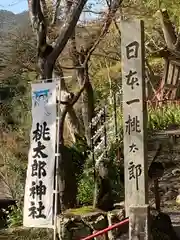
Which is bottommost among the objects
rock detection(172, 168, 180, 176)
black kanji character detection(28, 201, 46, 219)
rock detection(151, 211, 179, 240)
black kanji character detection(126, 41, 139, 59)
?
rock detection(151, 211, 179, 240)

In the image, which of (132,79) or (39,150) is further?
(39,150)

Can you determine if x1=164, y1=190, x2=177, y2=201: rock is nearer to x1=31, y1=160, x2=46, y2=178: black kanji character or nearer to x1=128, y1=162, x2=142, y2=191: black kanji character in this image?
x1=31, y1=160, x2=46, y2=178: black kanji character

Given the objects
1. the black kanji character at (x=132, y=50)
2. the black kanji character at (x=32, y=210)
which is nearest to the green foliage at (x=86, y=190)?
the black kanji character at (x=32, y=210)

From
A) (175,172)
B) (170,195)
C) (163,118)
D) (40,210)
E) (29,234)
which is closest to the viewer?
(40,210)

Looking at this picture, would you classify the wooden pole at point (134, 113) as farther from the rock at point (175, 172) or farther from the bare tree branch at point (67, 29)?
the rock at point (175, 172)

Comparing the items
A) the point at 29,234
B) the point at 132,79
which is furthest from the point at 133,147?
the point at 29,234

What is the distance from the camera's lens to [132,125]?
5.82 meters

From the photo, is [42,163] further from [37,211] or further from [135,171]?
[135,171]

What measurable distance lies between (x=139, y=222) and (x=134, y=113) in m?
1.24

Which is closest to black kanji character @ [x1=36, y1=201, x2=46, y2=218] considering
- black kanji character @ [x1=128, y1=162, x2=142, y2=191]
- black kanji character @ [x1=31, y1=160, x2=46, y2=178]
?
black kanji character @ [x1=31, y1=160, x2=46, y2=178]

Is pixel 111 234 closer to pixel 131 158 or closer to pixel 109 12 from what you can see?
pixel 131 158

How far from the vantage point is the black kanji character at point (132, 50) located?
230 inches

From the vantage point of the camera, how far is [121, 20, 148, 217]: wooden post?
5.75m

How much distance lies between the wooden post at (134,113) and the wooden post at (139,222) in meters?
0.17
